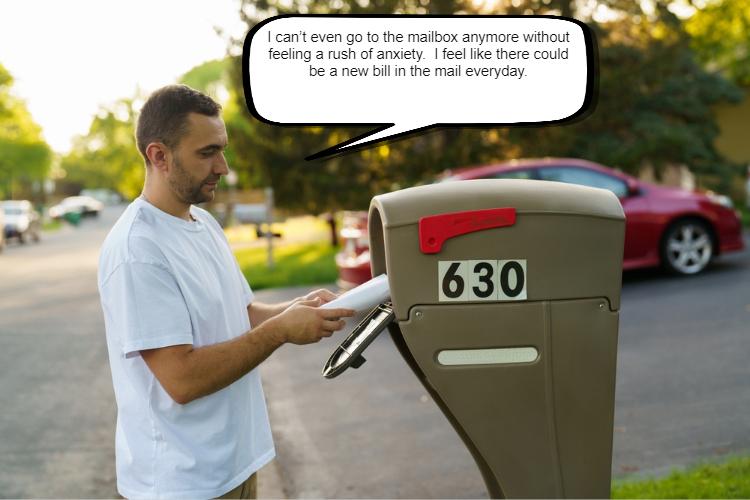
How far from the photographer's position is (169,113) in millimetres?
2652

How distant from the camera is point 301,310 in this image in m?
2.53

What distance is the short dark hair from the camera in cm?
265

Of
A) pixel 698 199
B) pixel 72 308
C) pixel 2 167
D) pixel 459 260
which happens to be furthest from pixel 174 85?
pixel 2 167

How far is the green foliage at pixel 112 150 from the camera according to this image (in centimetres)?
7888

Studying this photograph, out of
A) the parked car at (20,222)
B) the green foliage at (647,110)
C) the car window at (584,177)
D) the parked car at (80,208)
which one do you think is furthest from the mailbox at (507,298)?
the parked car at (80,208)

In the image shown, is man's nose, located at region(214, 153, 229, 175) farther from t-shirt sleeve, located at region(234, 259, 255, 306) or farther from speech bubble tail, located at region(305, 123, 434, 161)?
speech bubble tail, located at region(305, 123, 434, 161)

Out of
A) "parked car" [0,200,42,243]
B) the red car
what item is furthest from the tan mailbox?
"parked car" [0,200,42,243]

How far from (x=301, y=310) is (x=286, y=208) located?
738 inches

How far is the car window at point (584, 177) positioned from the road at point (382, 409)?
116 cm

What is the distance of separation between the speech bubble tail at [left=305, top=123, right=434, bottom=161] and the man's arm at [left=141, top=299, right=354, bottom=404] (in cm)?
88

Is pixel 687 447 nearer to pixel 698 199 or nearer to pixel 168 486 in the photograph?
pixel 168 486

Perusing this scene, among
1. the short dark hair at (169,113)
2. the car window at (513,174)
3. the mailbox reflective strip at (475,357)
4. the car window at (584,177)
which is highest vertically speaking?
the short dark hair at (169,113)

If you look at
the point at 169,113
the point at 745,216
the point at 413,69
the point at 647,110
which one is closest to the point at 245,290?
the point at 169,113

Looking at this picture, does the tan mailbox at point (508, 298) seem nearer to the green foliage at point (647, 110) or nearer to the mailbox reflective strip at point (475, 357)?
the mailbox reflective strip at point (475, 357)
